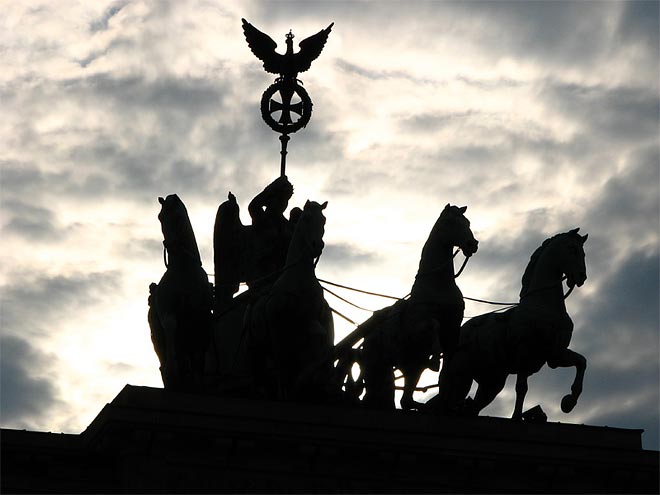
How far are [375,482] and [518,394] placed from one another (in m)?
2.52

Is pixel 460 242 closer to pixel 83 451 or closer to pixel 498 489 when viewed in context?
pixel 498 489

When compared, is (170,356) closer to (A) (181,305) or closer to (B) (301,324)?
(A) (181,305)

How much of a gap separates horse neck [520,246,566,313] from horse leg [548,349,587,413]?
57 cm

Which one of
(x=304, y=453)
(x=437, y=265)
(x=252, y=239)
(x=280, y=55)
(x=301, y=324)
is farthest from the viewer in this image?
(x=280, y=55)

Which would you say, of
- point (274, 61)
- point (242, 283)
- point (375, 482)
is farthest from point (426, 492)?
point (274, 61)

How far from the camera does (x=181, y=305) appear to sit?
27703mm

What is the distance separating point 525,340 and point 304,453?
3403mm

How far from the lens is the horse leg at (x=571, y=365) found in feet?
91.4

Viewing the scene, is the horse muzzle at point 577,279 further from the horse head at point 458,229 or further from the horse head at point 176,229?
the horse head at point 176,229


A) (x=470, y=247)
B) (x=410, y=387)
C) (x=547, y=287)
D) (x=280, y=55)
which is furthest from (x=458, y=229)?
(x=280, y=55)

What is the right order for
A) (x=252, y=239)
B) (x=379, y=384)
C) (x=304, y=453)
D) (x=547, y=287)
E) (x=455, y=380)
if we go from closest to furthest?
(x=304, y=453) → (x=547, y=287) → (x=379, y=384) → (x=455, y=380) → (x=252, y=239)

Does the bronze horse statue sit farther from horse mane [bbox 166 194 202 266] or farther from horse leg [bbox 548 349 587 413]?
horse leg [bbox 548 349 587 413]

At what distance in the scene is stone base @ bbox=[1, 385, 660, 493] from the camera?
26297 mm

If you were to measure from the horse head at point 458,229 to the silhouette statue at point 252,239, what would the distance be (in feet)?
10.4
